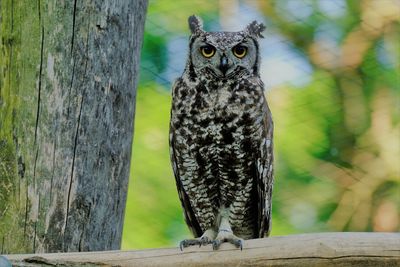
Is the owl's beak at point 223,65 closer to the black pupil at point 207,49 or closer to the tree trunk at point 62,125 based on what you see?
the black pupil at point 207,49

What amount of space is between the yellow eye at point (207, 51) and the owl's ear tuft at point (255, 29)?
160 mm

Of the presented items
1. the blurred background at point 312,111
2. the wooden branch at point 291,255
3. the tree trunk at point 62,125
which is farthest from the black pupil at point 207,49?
the blurred background at point 312,111

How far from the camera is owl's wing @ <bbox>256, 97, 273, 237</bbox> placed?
301 cm

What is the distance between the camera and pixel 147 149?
426 cm

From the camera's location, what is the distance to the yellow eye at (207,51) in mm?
3046

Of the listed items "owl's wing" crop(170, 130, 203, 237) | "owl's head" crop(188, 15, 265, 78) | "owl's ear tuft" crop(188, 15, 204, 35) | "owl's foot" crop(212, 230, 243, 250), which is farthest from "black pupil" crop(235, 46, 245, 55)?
"owl's foot" crop(212, 230, 243, 250)

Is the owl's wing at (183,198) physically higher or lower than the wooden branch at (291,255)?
higher

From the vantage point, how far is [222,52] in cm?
303

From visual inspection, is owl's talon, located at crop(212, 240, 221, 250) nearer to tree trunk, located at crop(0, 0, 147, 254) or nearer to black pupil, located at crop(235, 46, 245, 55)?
tree trunk, located at crop(0, 0, 147, 254)

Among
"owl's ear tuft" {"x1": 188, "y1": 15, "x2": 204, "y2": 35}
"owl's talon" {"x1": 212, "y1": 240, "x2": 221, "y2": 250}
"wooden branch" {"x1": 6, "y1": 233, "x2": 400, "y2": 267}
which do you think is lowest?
"wooden branch" {"x1": 6, "y1": 233, "x2": 400, "y2": 267}

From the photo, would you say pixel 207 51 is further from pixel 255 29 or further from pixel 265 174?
pixel 265 174

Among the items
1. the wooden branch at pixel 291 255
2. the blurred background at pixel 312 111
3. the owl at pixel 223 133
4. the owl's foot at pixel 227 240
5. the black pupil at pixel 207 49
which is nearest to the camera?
the wooden branch at pixel 291 255

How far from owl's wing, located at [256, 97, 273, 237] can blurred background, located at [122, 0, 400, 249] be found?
1.15 metres

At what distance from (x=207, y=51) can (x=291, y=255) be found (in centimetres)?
95
